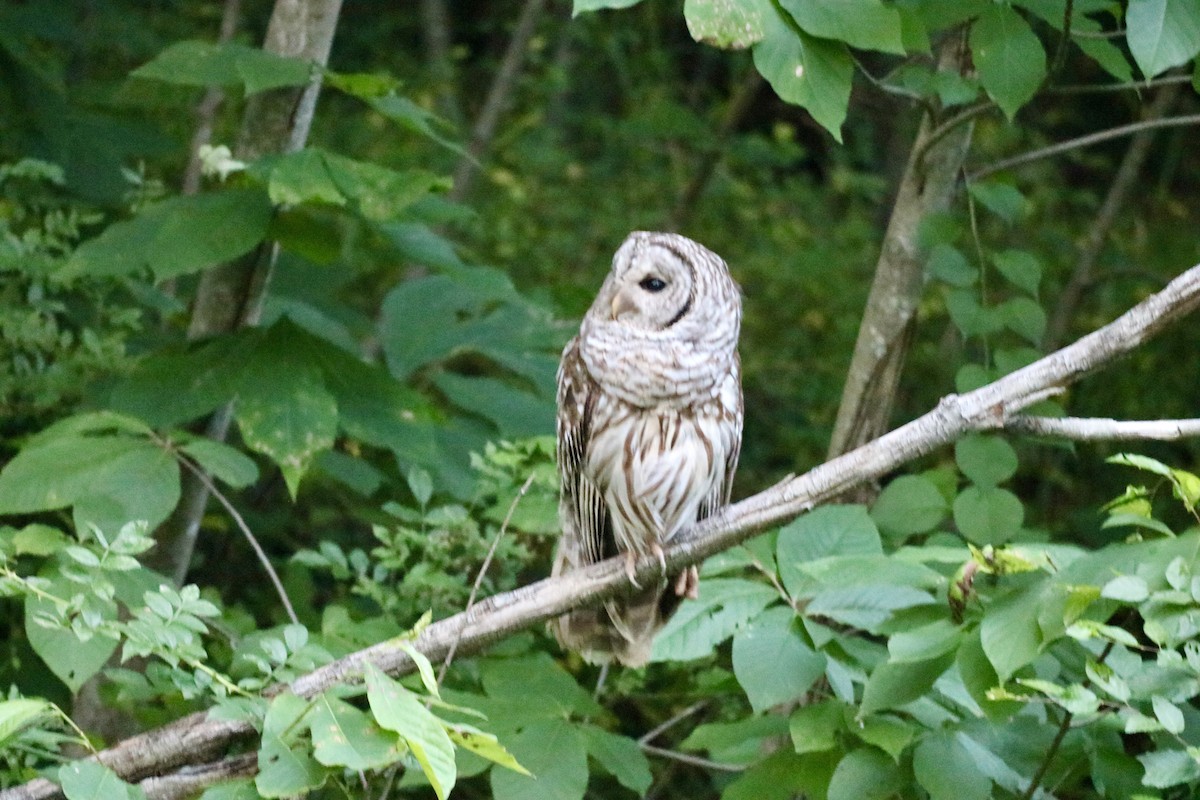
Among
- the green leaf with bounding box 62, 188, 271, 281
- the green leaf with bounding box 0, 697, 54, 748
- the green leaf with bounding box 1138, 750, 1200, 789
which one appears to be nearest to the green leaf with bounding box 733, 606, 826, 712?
the green leaf with bounding box 1138, 750, 1200, 789

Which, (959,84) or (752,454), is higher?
(959,84)

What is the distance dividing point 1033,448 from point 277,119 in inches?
151

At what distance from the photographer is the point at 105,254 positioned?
3029mm

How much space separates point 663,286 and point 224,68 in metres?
1.08

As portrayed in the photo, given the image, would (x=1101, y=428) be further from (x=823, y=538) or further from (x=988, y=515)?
(x=988, y=515)

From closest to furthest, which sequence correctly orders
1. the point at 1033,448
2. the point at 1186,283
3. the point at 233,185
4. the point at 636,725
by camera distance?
the point at 1186,283 < the point at 233,185 < the point at 636,725 < the point at 1033,448

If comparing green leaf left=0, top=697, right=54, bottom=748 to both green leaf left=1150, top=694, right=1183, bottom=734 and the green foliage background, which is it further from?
green leaf left=1150, top=694, right=1183, bottom=734

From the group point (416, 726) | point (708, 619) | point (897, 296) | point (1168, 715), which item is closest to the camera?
point (416, 726)

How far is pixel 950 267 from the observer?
10.4 ft

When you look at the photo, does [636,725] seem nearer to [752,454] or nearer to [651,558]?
[752,454]

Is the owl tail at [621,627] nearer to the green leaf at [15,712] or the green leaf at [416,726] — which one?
the green leaf at [416,726]

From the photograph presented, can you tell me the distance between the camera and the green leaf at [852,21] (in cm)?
231

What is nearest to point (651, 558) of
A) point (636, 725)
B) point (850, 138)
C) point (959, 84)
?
point (959, 84)

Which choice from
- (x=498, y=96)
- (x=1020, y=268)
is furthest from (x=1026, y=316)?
(x=498, y=96)
